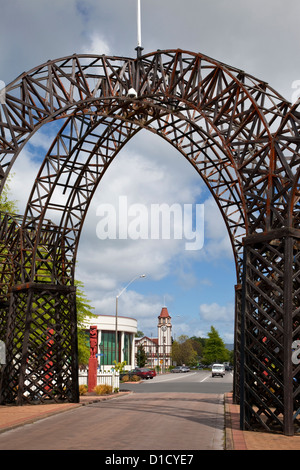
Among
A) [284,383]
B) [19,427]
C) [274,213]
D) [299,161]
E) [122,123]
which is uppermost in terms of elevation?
[122,123]

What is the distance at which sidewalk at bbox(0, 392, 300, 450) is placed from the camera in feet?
33.8

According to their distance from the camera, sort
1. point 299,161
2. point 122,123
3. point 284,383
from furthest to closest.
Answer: point 122,123 → point 299,161 → point 284,383

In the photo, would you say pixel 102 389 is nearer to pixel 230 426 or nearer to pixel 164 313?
pixel 230 426

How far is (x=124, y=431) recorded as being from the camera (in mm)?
12898

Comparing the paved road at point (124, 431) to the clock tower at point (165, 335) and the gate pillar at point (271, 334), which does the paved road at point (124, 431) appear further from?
the clock tower at point (165, 335)

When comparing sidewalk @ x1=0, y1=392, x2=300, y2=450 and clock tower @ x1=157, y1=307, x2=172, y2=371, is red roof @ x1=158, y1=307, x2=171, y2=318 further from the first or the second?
sidewalk @ x1=0, y1=392, x2=300, y2=450

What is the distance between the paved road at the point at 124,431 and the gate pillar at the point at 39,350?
2579 mm

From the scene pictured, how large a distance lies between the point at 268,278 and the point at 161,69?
7.66 m

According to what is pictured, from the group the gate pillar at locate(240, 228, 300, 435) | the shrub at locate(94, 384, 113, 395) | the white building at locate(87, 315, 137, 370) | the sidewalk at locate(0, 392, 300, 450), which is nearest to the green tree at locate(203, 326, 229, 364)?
the white building at locate(87, 315, 137, 370)

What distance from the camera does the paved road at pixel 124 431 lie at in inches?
424

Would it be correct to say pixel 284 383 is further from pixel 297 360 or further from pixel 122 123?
pixel 122 123

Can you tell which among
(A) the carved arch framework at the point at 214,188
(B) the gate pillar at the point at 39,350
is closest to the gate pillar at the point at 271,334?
(A) the carved arch framework at the point at 214,188
